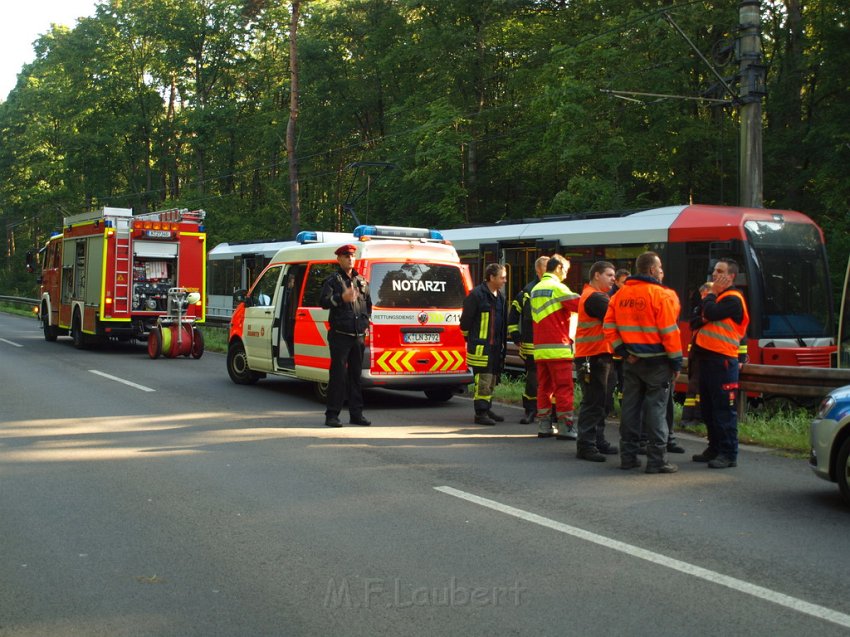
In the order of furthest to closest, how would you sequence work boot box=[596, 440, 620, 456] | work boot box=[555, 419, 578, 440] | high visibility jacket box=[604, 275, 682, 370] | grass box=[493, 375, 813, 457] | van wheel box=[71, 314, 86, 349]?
van wheel box=[71, 314, 86, 349]
work boot box=[555, 419, 578, 440]
grass box=[493, 375, 813, 457]
work boot box=[596, 440, 620, 456]
high visibility jacket box=[604, 275, 682, 370]

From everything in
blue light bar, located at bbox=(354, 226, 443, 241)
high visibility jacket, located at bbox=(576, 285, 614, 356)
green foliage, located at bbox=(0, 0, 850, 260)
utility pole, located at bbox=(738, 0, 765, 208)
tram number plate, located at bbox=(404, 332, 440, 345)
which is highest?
green foliage, located at bbox=(0, 0, 850, 260)

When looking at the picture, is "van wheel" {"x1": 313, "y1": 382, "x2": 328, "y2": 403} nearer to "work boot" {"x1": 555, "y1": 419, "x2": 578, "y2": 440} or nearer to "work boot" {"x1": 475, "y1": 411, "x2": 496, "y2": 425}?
"work boot" {"x1": 475, "y1": 411, "x2": 496, "y2": 425}

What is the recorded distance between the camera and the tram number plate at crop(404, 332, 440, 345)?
12016mm

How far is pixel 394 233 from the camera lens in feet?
42.1

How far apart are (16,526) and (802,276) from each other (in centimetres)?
1232

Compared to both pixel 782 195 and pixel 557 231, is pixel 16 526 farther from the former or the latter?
pixel 782 195

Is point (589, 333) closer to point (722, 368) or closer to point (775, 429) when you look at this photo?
point (722, 368)

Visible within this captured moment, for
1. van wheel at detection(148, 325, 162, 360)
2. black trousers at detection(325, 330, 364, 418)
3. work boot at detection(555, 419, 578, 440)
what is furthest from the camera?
van wheel at detection(148, 325, 162, 360)

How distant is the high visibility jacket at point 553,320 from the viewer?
9.39 meters

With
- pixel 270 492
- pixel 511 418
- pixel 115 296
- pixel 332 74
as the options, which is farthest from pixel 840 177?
pixel 332 74

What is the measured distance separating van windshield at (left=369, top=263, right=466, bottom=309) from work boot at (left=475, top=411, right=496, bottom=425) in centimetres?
187

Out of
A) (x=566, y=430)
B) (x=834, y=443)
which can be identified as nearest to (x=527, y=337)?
(x=566, y=430)

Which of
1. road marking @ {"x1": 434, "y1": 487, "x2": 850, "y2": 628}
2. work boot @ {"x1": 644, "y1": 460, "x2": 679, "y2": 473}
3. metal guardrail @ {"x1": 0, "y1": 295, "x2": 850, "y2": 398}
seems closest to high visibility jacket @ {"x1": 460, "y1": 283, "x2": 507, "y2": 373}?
metal guardrail @ {"x1": 0, "y1": 295, "x2": 850, "y2": 398}

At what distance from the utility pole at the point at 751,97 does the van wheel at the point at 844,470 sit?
9.93 meters
